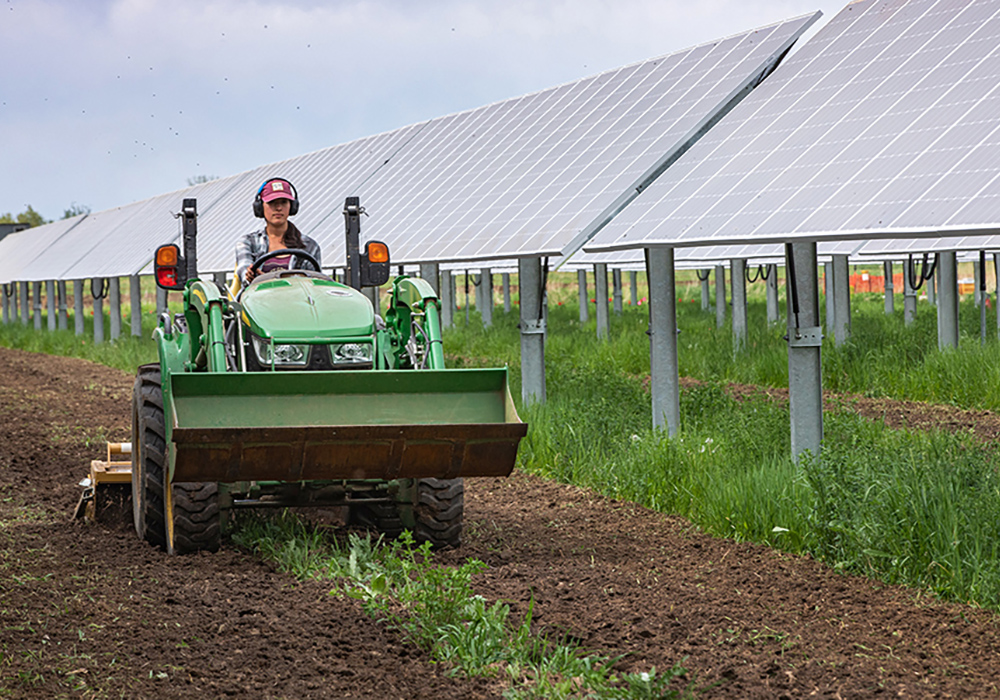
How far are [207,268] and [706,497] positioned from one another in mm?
11267

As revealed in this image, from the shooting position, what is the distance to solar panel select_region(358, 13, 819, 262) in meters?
9.12

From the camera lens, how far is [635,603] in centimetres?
504

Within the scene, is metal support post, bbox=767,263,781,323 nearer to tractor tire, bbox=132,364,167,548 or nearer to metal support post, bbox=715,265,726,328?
metal support post, bbox=715,265,726,328

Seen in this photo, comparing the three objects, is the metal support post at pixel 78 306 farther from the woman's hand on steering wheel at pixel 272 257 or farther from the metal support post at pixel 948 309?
the woman's hand on steering wheel at pixel 272 257

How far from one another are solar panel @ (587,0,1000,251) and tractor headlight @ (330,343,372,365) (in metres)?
2.25


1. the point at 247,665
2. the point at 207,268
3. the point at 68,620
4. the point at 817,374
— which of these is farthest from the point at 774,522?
the point at 207,268

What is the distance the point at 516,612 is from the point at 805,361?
296 centimetres

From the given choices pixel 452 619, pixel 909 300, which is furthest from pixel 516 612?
pixel 909 300

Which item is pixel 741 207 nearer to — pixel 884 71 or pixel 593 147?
pixel 884 71

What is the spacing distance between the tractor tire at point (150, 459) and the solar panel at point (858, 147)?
123 inches

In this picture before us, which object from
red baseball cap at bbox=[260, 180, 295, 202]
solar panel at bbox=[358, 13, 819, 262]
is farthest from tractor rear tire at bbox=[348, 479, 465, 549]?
solar panel at bbox=[358, 13, 819, 262]

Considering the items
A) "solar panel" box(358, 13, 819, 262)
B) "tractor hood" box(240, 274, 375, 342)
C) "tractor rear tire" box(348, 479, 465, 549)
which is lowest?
"tractor rear tire" box(348, 479, 465, 549)

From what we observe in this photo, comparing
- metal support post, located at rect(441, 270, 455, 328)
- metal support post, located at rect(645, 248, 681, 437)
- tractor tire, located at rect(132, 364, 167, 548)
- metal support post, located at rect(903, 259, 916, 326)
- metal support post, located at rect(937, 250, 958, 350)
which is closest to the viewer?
tractor tire, located at rect(132, 364, 167, 548)

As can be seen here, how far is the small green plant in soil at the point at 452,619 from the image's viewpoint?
155 inches
